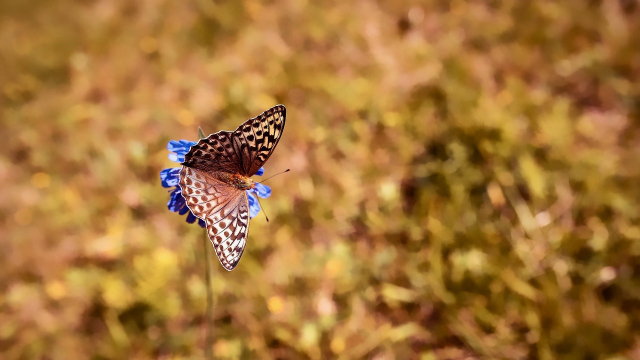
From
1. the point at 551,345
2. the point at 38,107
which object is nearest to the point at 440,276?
the point at 551,345

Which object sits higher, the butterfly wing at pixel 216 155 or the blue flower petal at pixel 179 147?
the blue flower petal at pixel 179 147

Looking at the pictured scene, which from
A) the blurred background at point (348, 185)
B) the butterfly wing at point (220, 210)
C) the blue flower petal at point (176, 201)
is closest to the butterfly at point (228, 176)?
the butterfly wing at point (220, 210)

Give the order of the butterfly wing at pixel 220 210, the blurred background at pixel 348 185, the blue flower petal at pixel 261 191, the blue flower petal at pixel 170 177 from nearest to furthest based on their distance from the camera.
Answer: the butterfly wing at pixel 220 210
the blue flower petal at pixel 170 177
the blue flower petal at pixel 261 191
the blurred background at pixel 348 185

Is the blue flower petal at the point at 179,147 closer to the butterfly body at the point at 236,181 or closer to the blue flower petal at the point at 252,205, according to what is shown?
the butterfly body at the point at 236,181

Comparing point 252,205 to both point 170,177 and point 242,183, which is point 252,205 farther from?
point 170,177

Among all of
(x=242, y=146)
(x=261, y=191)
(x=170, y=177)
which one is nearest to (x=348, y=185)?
(x=261, y=191)

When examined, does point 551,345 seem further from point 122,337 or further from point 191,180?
point 122,337

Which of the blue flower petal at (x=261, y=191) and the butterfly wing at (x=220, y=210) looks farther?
the blue flower petal at (x=261, y=191)
